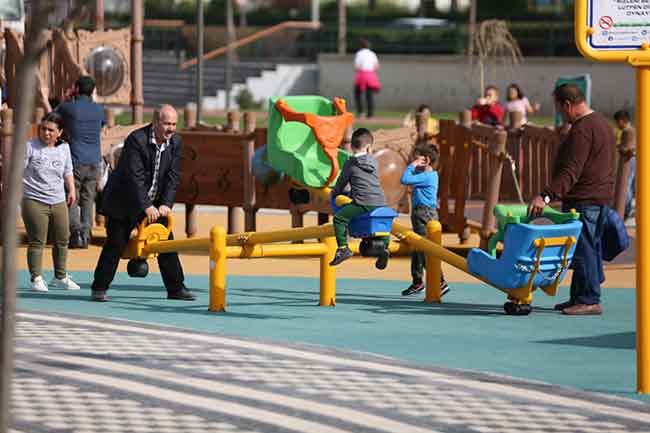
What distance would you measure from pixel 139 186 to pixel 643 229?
5.10 meters

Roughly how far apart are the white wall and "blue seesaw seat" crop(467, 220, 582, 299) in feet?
107

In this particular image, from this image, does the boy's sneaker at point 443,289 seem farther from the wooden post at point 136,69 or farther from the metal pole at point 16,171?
the wooden post at point 136,69

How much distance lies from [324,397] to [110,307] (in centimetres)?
442

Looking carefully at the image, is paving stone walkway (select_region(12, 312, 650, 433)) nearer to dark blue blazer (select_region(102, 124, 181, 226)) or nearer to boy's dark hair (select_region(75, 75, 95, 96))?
dark blue blazer (select_region(102, 124, 181, 226))

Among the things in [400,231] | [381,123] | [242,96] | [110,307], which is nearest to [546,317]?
[400,231]

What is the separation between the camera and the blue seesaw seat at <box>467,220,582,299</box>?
12.7m

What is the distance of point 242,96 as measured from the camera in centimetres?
4806

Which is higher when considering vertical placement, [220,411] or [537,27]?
[537,27]

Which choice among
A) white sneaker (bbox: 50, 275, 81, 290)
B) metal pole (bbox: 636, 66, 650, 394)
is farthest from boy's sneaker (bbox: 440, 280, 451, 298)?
metal pole (bbox: 636, 66, 650, 394)

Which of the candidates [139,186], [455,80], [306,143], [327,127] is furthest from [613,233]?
[455,80]

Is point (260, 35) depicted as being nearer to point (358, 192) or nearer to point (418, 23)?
point (418, 23)

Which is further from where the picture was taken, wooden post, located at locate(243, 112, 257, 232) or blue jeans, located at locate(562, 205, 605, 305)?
wooden post, located at locate(243, 112, 257, 232)

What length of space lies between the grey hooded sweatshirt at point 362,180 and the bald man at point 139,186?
1.45 m

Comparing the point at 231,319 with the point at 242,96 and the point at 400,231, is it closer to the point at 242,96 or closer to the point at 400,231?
the point at 400,231
